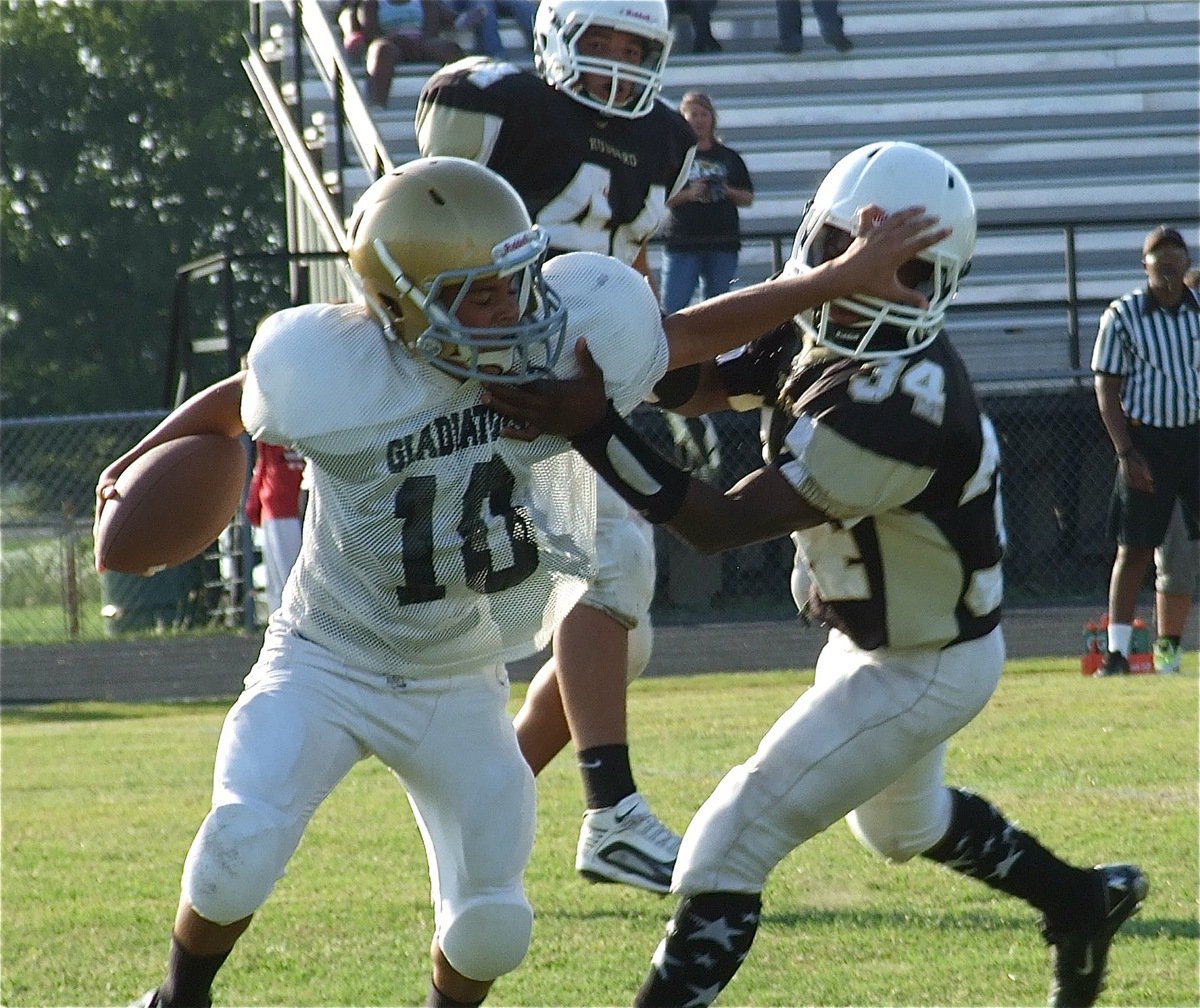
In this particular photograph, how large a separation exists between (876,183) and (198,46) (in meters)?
37.3

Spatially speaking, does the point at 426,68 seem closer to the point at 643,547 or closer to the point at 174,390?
the point at 174,390


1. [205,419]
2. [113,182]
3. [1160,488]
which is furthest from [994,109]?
[113,182]

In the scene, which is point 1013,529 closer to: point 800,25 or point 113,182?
point 800,25

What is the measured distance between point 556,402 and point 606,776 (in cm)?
145

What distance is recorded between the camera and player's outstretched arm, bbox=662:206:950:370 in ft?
9.69

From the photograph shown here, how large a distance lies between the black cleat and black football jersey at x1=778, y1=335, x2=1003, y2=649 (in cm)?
58

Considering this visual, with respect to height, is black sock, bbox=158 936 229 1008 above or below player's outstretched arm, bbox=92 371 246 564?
below

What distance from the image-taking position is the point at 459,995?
→ 2973mm

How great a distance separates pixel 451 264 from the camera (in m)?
2.74

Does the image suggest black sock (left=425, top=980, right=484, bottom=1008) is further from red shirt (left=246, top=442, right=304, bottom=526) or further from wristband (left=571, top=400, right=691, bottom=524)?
red shirt (left=246, top=442, right=304, bottom=526)

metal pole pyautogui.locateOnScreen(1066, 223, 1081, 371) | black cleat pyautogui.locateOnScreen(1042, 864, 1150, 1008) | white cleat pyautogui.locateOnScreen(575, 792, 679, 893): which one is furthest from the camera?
metal pole pyautogui.locateOnScreen(1066, 223, 1081, 371)

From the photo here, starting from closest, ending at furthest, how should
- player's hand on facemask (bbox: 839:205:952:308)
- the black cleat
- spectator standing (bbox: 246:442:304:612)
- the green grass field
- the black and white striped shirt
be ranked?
player's hand on facemask (bbox: 839:205:952:308) < the black cleat < the green grass field < the black and white striped shirt < spectator standing (bbox: 246:442:304:612)

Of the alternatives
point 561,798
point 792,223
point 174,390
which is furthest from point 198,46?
point 561,798

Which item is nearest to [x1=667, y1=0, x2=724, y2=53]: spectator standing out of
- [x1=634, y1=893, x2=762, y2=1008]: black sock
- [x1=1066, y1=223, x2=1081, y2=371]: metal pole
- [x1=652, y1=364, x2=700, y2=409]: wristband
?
[x1=1066, y1=223, x2=1081, y2=371]: metal pole
